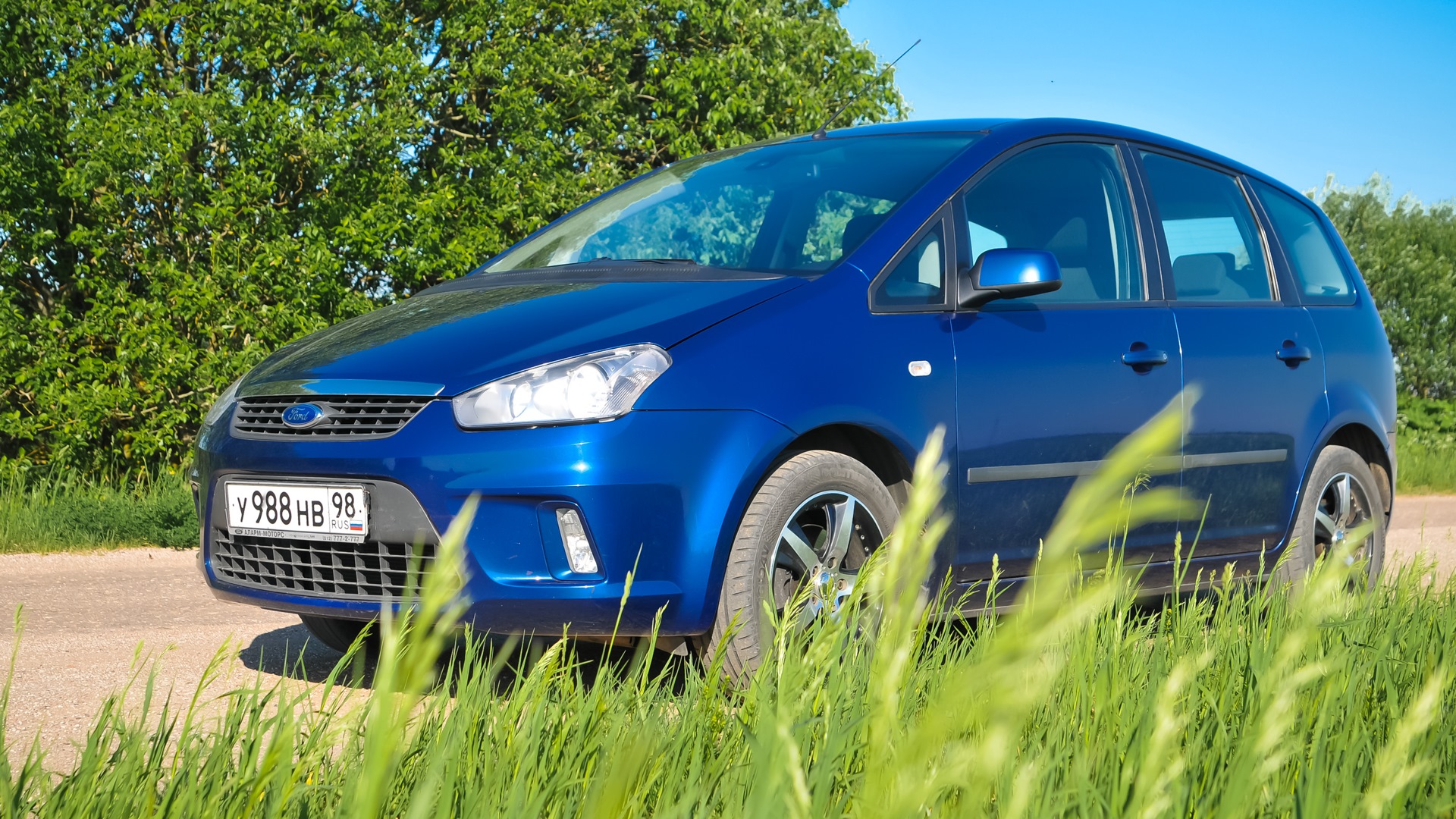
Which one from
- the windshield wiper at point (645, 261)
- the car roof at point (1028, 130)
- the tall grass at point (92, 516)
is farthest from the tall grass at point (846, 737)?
the tall grass at point (92, 516)

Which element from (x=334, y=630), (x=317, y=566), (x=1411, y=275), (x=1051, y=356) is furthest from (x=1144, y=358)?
(x=1411, y=275)

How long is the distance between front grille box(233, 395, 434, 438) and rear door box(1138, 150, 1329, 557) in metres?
2.51

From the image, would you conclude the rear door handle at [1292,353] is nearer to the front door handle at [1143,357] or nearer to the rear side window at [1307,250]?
the rear side window at [1307,250]

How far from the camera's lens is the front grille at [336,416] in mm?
3383

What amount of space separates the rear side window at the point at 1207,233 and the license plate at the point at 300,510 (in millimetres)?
2920

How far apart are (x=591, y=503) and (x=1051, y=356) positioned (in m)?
1.66

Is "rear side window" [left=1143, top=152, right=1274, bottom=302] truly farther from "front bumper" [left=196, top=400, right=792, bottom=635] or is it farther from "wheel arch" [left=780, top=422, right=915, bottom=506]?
"front bumper" [left=196, top=400, right=792, bottom=635]

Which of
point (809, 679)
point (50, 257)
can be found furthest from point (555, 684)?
point (50, 257)

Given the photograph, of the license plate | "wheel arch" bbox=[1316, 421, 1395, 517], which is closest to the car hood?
the license plate

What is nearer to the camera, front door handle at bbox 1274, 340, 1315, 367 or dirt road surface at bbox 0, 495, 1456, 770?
dirt road surface at bbox 0, 495, 1456, 770

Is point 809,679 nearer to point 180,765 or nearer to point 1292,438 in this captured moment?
point 180,765

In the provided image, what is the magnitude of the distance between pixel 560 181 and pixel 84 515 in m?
5.72

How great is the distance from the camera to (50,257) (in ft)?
30.2

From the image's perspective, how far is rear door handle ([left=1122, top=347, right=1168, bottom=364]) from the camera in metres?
4.38
